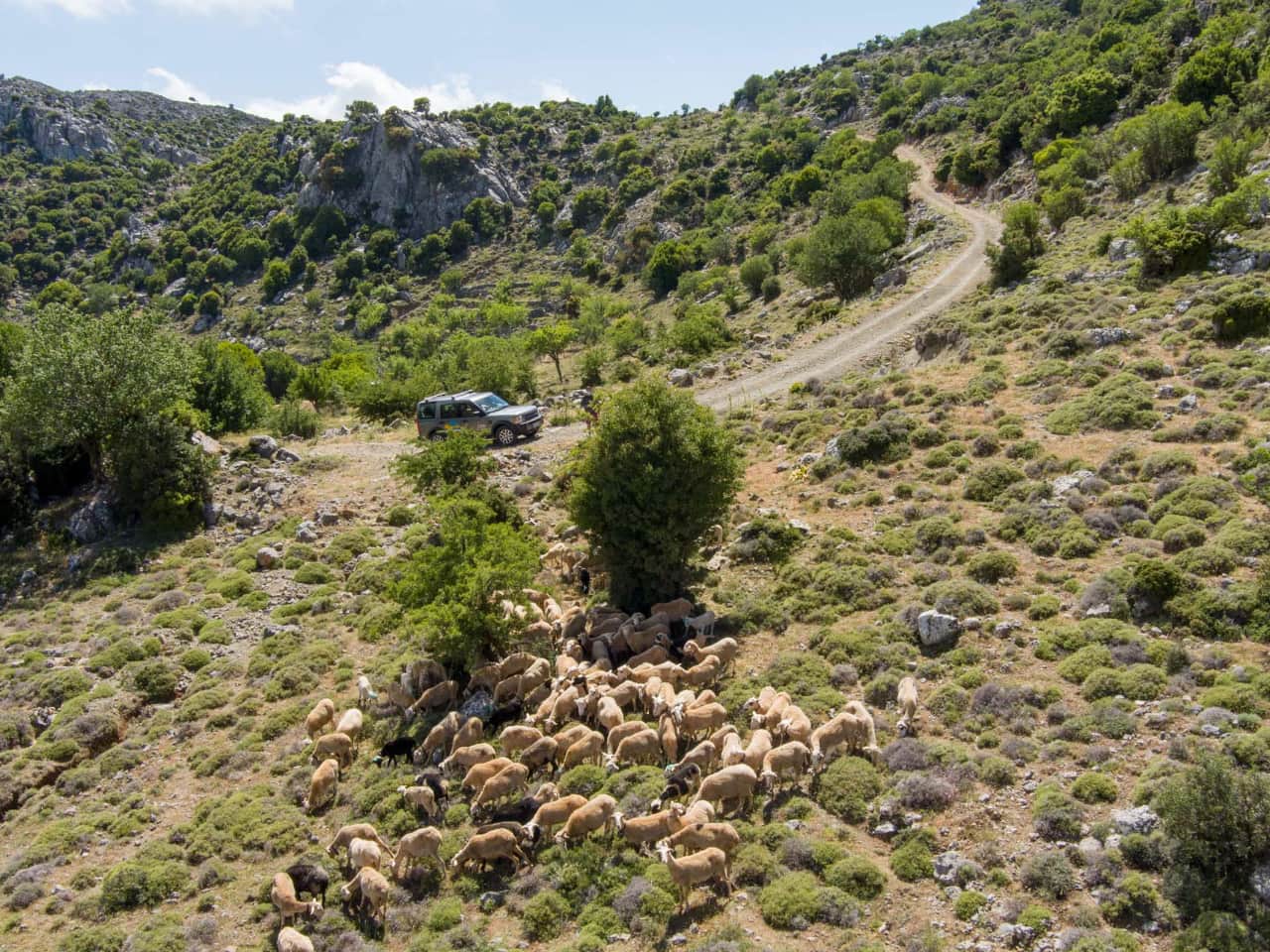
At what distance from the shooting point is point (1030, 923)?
10.1 m

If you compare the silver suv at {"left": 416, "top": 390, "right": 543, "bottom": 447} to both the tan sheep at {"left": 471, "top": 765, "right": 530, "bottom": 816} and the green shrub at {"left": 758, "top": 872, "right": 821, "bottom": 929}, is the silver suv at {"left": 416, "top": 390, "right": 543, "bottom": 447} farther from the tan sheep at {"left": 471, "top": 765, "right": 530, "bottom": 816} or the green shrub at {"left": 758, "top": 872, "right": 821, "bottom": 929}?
the green shrub at {"left": 758, "top": 872, "right": 821, "bottom": 929}

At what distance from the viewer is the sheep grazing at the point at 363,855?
43.2 feet

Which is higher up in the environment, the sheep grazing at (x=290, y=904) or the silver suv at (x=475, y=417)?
the silver suv at (x=475, y=417)

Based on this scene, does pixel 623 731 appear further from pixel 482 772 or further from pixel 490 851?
pixel 490 851

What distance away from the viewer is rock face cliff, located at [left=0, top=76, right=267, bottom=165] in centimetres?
15450

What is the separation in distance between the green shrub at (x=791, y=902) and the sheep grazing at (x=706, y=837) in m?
0.81

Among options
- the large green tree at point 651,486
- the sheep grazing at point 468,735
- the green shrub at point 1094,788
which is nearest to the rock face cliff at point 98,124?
the large green tree at point 651,486

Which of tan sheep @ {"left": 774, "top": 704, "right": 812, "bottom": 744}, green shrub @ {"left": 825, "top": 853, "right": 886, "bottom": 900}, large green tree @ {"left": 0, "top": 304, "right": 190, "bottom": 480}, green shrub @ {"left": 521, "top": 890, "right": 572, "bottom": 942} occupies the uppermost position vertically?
large green tree @ {"left": 0, "top": 304, "right": 190, "bottom": 480}

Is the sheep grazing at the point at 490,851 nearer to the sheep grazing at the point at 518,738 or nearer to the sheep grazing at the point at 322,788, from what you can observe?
the sheep grazing at the point at 518,738

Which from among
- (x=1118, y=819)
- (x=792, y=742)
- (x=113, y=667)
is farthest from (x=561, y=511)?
(x=1118, y=819)

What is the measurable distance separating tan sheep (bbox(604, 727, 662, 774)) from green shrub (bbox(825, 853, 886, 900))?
4.24 meters

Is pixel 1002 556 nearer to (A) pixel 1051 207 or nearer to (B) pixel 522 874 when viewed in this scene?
(B) pixel 522 874

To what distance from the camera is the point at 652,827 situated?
12500 millimetres

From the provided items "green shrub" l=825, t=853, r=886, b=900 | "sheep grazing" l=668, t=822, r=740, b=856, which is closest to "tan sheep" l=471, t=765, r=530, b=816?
"sheep grazing" l=668, t=822, r=740, b=856
